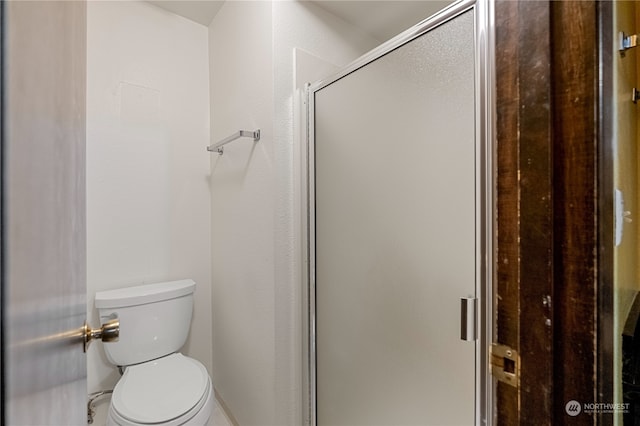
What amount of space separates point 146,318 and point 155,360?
231 millimetres

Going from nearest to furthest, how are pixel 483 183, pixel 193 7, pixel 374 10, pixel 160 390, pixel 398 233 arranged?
pixel 483 183
pixel 398 233
pixel 160 390
pixel 374 10
pixel 193 7

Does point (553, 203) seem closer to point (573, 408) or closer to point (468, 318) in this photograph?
point (573, 408)

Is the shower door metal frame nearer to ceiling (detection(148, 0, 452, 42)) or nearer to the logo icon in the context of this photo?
the logo icon

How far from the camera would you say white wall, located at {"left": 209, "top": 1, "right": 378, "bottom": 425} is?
1269 millimetres

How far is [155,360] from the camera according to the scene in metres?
1.51

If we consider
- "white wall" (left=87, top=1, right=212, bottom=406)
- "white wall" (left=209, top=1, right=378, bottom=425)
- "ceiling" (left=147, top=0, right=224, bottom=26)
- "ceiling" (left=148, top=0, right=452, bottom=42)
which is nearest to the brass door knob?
"white wall" (left=209, top=1, right=378, bottom=425)

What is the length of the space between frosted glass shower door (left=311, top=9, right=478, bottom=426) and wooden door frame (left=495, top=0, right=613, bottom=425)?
0.91ft

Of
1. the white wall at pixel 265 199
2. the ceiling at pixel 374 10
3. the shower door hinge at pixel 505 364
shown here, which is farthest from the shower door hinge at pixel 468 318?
the ceiling at pixel 374 10

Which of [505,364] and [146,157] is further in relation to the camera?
[146,157]

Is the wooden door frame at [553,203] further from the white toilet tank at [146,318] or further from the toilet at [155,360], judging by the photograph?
the white toilet tank at [146,318]

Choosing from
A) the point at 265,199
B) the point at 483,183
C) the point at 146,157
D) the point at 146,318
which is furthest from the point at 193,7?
the point at 483,183

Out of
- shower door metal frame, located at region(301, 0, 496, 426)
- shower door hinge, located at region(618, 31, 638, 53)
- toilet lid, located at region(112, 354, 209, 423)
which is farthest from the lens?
toilet lid, located at region(112, 354, 209, 423)

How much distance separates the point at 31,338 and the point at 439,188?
838 mm

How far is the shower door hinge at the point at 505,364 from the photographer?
0.46 meters
